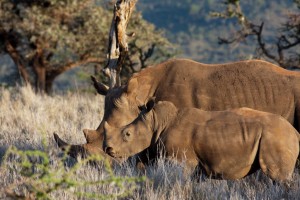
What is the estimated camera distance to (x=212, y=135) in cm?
671

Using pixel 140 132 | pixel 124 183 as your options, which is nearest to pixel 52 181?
pixel 124 183

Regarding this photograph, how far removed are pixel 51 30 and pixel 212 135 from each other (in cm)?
1531

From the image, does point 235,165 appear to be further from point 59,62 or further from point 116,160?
point 59,62

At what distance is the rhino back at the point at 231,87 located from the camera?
8102 millimetres

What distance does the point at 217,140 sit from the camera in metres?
6.70

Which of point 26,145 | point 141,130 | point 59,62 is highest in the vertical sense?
point 141,130

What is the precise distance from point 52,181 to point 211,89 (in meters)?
3.79

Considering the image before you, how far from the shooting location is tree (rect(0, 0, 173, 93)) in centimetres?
2127

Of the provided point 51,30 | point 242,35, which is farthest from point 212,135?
point 51,30

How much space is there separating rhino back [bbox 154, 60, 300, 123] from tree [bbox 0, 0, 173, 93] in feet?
40.5

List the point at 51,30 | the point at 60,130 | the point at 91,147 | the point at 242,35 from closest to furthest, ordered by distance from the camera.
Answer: the point at 91,147 < the point at 60,130 < the point at 242,35 < the point at 51,30

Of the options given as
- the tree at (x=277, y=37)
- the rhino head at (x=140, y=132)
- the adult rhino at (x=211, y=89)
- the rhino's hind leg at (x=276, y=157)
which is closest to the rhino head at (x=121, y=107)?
the adult rhino at (x=211, y=89)

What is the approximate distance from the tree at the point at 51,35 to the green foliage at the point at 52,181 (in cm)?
1376

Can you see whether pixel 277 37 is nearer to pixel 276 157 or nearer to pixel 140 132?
pixel 140 132
